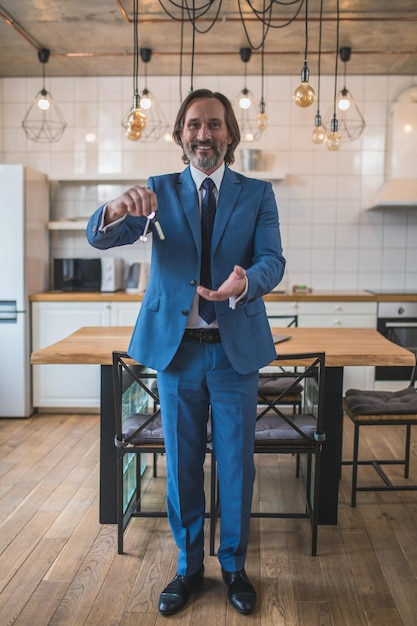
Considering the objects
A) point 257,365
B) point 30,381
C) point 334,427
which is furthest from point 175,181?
point 30,381

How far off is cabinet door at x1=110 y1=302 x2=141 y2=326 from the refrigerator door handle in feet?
2.28

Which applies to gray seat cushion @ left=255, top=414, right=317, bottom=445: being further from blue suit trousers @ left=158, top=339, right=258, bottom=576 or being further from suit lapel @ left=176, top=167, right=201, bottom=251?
suit lapel @ left=176, top=167, right=201, bottom=251

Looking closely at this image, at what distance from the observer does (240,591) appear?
2113mm

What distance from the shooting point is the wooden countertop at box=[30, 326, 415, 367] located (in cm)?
259

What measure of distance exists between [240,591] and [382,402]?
50.0 inches

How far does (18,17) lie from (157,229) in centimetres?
282

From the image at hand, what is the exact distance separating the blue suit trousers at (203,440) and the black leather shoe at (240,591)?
30 mm

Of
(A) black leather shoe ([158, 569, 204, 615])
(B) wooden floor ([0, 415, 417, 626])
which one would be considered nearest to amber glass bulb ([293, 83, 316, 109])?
(B) wooden floor ([0, 415, 417, 626])

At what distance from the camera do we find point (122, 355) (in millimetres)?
2404

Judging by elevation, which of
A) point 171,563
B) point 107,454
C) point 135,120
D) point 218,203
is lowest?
point 171,563

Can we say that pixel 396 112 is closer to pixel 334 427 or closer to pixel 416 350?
pixel 416 350

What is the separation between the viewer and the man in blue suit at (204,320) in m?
1.99

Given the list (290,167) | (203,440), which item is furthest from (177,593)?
(290,167)

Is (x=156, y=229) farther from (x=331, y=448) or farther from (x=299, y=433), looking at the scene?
(x=331, y=448)
